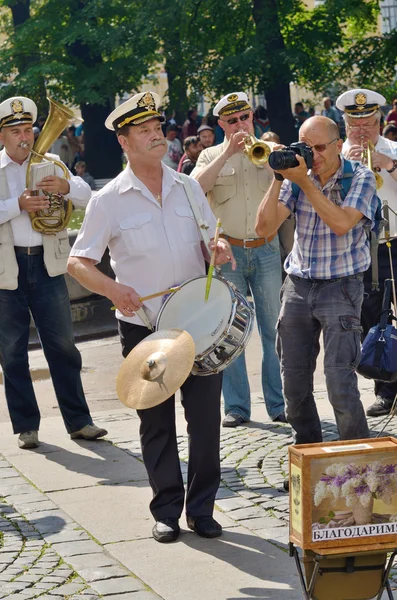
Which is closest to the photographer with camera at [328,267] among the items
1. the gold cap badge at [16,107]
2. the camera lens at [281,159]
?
the camera lens at [281,159]

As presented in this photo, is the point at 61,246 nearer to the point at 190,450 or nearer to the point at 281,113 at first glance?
the point at 190,450

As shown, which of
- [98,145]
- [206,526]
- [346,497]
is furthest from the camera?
[98,145]

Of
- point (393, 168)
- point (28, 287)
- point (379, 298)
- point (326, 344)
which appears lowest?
point (379, 298)

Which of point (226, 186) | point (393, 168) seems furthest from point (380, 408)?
point (226, 186)

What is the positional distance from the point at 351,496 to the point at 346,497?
0.06 feet

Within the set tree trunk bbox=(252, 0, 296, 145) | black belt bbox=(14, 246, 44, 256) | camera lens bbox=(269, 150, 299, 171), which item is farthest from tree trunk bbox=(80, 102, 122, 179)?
camera lens bbox=(269, 150, 299, 171)

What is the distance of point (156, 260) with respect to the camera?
19.0ft

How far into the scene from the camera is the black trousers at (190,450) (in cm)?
582

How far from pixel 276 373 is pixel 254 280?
2.04ft

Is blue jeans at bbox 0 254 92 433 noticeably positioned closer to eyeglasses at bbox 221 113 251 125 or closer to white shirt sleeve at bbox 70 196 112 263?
eyeglasses at bbox 221 113 251 125

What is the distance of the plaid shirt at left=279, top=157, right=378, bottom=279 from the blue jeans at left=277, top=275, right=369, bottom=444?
68mm

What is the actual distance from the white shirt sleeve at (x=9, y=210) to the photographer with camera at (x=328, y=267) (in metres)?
1.95

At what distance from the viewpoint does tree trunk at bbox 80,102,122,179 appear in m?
28.1

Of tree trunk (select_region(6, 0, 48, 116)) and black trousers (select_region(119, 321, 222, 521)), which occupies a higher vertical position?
tree trunk (select_region(6, 0, 48, 116))
